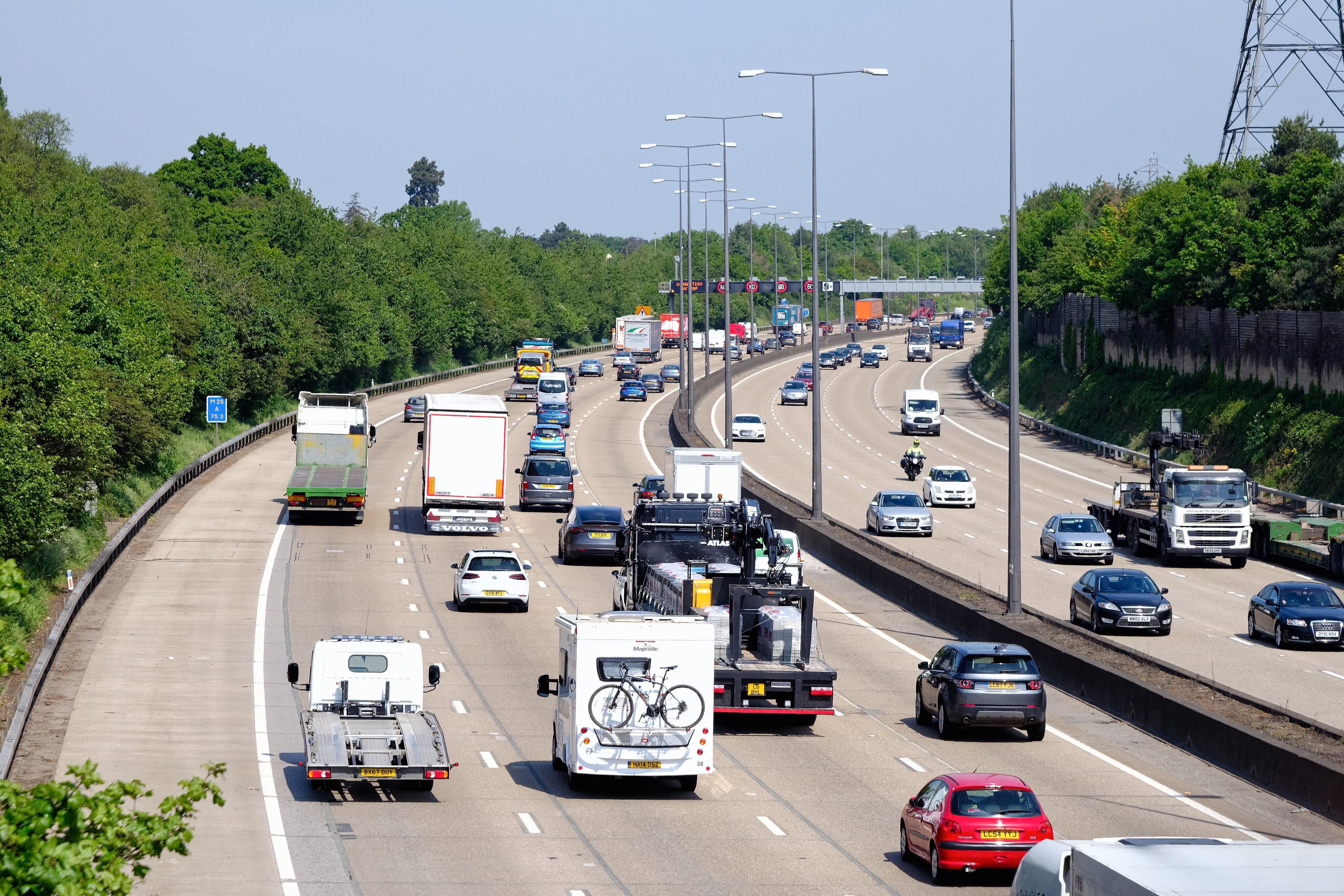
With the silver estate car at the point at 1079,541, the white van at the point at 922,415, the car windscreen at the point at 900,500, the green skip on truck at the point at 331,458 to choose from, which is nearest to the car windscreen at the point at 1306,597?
the silver estate car at the point at 1079,541

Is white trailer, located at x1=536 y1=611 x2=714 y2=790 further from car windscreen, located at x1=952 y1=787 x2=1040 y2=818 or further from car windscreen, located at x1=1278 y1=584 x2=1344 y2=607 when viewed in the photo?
car windscreen, located at x1=1278 y1=584 x2=1344 y2=607

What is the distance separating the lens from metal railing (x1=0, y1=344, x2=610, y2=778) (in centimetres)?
2586

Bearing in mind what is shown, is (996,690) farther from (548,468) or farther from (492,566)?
(548,468)

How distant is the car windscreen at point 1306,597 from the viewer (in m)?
35.7

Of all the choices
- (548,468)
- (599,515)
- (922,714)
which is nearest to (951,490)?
(548,468)

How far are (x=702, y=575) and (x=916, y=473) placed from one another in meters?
40.7

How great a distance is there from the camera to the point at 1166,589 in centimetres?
3681

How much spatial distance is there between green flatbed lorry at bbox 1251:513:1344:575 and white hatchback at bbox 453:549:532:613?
21.1 meters

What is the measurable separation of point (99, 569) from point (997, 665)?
2333 centimetres

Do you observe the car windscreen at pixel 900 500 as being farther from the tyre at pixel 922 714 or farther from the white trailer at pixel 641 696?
the white trailer at pixel 641 696

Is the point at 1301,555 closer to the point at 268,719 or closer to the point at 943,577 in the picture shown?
the point at 943,577

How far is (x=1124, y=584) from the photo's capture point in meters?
37.2

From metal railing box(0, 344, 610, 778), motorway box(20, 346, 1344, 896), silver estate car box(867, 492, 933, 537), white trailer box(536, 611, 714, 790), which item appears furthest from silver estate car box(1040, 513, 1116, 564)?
white trailer box(536, 611, 714, 790)

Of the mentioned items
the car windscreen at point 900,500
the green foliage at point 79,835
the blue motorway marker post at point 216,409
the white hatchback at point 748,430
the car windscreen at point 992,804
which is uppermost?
the green foliage at point 79,835
